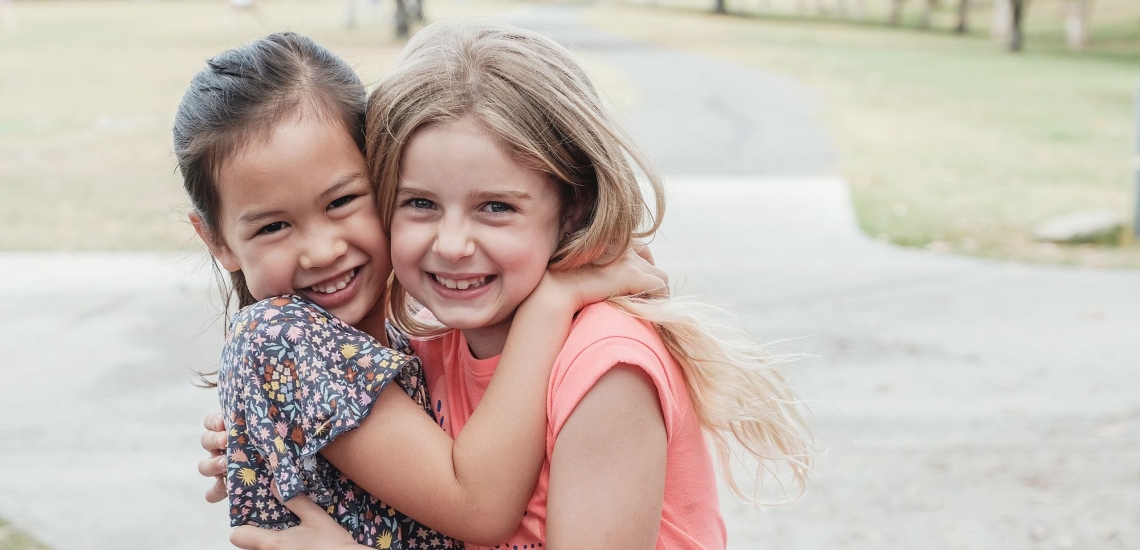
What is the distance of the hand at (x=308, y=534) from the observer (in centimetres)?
162

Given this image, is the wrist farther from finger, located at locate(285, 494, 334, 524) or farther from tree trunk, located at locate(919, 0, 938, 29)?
tree trunk, located at locate(919, 0, 938, 29)

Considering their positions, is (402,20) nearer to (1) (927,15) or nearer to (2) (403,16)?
(2) (403,16)

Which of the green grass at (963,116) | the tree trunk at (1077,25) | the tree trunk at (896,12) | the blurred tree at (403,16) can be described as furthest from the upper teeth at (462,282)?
the tree trunk at (896,12)

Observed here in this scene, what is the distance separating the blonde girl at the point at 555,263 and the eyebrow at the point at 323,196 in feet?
0.12

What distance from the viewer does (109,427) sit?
14.6 ft

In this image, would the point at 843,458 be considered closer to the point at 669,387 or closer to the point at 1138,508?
the point at 1138,508

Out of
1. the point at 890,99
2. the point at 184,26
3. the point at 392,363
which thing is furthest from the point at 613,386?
the point at 184,26

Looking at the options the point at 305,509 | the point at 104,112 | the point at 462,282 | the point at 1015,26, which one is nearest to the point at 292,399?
the point at 305,509

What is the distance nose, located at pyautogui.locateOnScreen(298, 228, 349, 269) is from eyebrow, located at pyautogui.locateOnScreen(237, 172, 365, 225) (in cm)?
5

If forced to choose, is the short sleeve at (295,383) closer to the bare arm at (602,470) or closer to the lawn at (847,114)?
the bare arm at (602,470)

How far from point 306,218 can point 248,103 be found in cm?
19

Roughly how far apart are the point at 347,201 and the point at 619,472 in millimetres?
576

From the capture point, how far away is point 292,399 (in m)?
1.57

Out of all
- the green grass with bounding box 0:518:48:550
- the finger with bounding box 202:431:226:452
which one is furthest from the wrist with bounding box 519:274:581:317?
the green grass with bounding box 0:518:48:550
